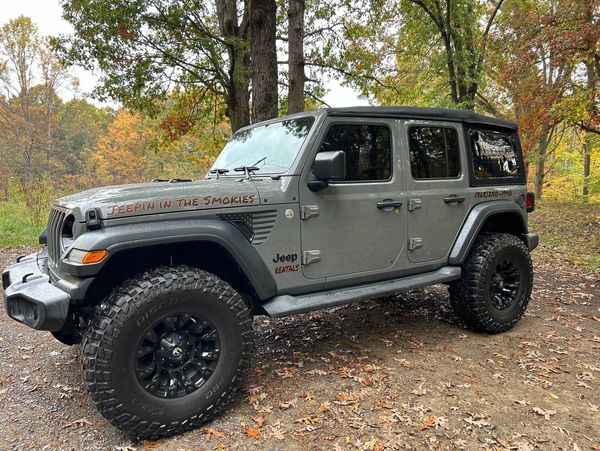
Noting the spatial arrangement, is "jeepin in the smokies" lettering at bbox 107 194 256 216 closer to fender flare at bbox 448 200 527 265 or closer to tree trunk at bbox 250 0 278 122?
fender flare at bbox 448 200 527 265

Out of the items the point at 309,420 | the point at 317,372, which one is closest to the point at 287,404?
the point at 309,420

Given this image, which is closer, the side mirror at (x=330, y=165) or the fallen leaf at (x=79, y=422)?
the fallen leaf at (x=79, y=422)

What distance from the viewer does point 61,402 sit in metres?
2.73

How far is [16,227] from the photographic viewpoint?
9203 mm

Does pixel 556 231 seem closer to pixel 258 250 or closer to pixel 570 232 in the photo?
pixel 570 232

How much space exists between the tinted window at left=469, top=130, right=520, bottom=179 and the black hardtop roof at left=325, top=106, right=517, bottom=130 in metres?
0.11

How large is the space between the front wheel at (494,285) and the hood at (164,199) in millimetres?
2285

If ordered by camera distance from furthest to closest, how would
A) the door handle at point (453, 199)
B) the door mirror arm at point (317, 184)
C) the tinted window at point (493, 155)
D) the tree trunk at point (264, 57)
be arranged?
the tree trunk at point (264, 57)
the tinted window at point (493, 155)
the door handle at point (453, 199)
the door mirror arm at point (317, 184)

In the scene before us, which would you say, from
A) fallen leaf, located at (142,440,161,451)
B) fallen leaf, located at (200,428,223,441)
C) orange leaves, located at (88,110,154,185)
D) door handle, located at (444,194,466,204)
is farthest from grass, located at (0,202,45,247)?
orange leaves, located at (88,110,154,185)

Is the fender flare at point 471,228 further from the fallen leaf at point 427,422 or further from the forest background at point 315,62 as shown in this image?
the forest background at point 315,62

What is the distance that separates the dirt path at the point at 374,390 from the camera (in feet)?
7.63

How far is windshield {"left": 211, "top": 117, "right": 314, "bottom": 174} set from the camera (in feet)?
9.86

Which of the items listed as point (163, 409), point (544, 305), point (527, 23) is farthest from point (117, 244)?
point (527, 23)

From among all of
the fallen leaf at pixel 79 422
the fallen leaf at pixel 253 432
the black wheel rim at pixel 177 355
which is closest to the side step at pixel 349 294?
the black wheel rim at pixel 177 355
